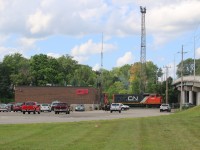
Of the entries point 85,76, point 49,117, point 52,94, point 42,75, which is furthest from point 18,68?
point 49,117

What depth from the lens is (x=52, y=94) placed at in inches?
4456

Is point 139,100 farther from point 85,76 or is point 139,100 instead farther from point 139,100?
point 85,76

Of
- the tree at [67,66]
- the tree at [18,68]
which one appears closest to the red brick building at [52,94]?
the tree at [18,68]

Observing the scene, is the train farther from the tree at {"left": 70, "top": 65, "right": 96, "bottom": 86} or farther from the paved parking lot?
the paved parking lot

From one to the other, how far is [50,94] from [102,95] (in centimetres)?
1392

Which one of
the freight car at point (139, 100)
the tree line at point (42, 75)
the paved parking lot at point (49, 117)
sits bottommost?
the paved parking lot at point (49, 117)

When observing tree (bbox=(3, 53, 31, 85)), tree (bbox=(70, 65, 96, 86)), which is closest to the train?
tree (bbox=(3, 53, 31, 85))

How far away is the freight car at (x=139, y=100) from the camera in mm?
125500

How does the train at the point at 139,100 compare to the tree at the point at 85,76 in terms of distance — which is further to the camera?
the tree at the point at 85,76

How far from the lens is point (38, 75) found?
161125 mm

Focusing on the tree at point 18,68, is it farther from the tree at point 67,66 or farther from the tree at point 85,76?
the tree at point 85,76

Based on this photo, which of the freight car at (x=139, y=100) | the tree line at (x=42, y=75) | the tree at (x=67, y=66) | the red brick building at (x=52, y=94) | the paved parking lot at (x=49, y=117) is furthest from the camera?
the tree at (x=67, y=66)

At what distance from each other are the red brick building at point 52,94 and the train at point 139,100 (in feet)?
49.9

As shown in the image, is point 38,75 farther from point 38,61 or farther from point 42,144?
point 42,144
